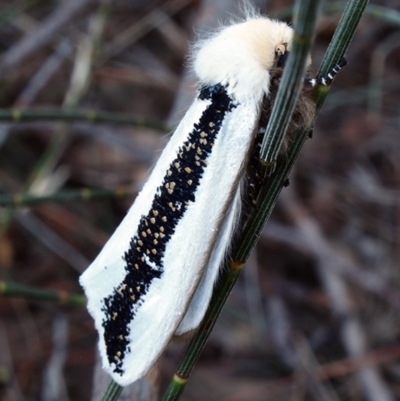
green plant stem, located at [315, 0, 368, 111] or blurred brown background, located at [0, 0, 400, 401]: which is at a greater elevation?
blurred brown background, located at [0, 0, 400, 401]

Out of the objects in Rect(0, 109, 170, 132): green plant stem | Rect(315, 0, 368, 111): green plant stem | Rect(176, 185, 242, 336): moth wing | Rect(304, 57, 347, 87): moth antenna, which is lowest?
Rect(176, 185, 242, 336): moth wing

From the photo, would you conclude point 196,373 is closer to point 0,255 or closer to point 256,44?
point 0,255

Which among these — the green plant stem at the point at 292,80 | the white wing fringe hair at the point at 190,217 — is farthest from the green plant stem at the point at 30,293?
the green plant stem at the point at 292,80

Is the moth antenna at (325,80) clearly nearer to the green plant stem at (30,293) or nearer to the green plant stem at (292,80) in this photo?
the green plant stem at (292,80)

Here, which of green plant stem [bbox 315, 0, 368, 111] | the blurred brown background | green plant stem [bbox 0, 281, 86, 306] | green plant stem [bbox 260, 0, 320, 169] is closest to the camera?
green plant stem [bbox 260, 0, 320, 169]

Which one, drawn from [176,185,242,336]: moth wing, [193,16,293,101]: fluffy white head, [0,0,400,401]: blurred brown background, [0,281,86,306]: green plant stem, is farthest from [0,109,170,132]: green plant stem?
[176,185,242,336]: moth wing

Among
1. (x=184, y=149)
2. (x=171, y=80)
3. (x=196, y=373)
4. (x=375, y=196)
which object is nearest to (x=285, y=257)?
(x=375, y=196)

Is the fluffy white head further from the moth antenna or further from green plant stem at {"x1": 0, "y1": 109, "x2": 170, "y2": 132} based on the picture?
green plant stem at {"x1": 0, "y1": 109, "x2": 170, "y2": 132}
